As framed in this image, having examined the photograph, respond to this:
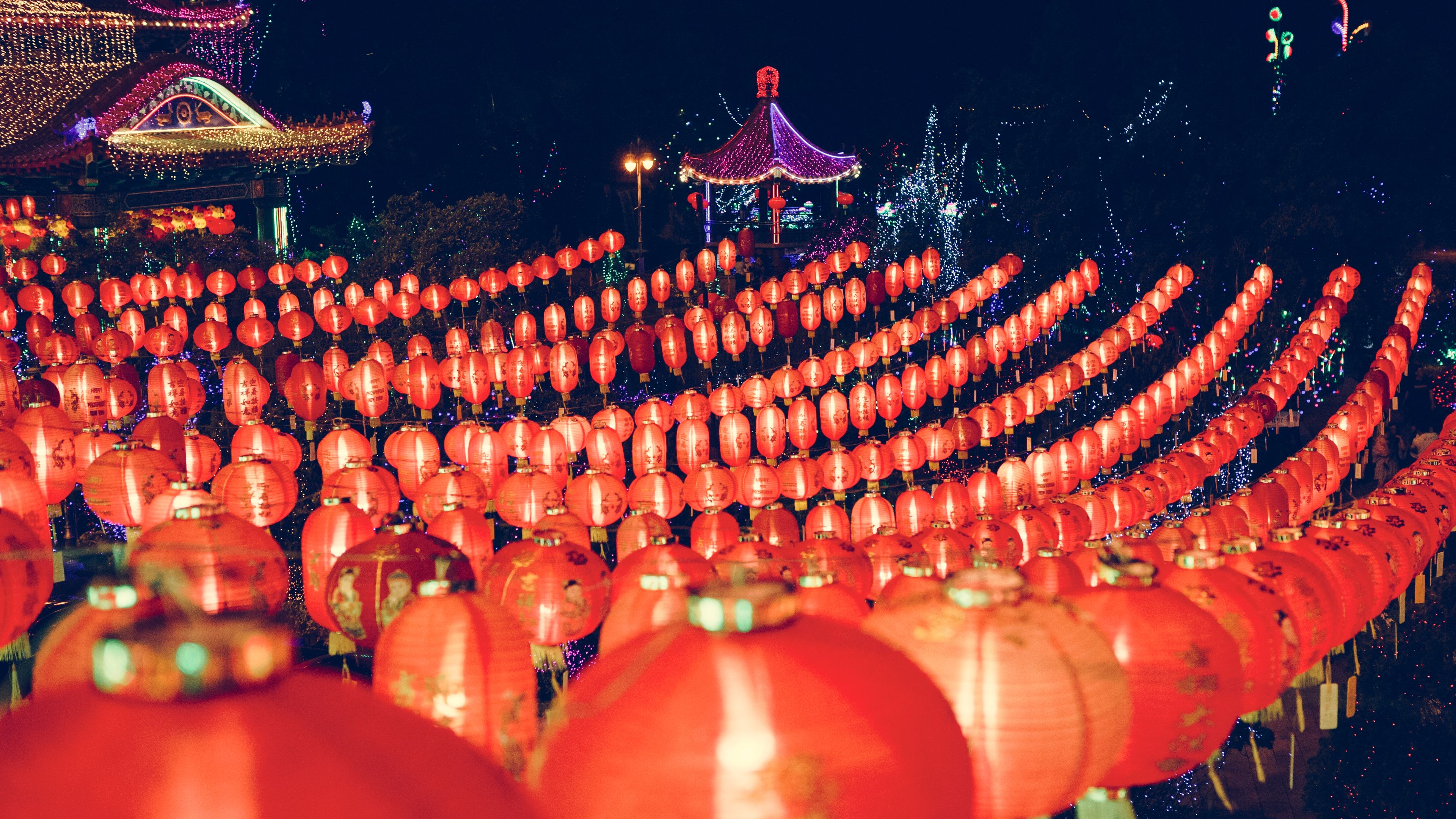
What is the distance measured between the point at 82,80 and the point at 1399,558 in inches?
643

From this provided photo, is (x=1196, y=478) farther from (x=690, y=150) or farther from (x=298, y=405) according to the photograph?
(x=690, y=150)

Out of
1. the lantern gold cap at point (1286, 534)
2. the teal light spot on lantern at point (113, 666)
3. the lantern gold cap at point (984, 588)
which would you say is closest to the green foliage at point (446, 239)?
the lantern gold cap at point (1286, 534)

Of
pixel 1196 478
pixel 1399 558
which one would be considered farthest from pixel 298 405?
pixel 1399 558

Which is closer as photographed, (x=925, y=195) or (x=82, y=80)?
(x=82, y=80)

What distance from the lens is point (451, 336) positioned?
1146 centimetres

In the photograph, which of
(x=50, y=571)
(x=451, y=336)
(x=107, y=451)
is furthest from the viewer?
(x=451, y=336)

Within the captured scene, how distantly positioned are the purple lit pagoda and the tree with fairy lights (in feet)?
5.27

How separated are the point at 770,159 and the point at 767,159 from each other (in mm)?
53

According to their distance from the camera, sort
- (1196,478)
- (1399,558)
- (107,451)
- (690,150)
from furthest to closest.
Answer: (690,150) < (1196,478) < (107,451) < (1399,558)

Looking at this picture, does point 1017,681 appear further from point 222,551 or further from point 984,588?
point 222,551

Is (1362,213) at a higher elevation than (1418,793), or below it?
higher

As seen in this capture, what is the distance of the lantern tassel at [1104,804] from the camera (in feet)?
9.43

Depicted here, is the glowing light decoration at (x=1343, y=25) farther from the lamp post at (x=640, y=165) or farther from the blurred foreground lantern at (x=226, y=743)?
the blurred foreground lantern at (x=226, y=743)

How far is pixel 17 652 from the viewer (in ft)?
19.9
